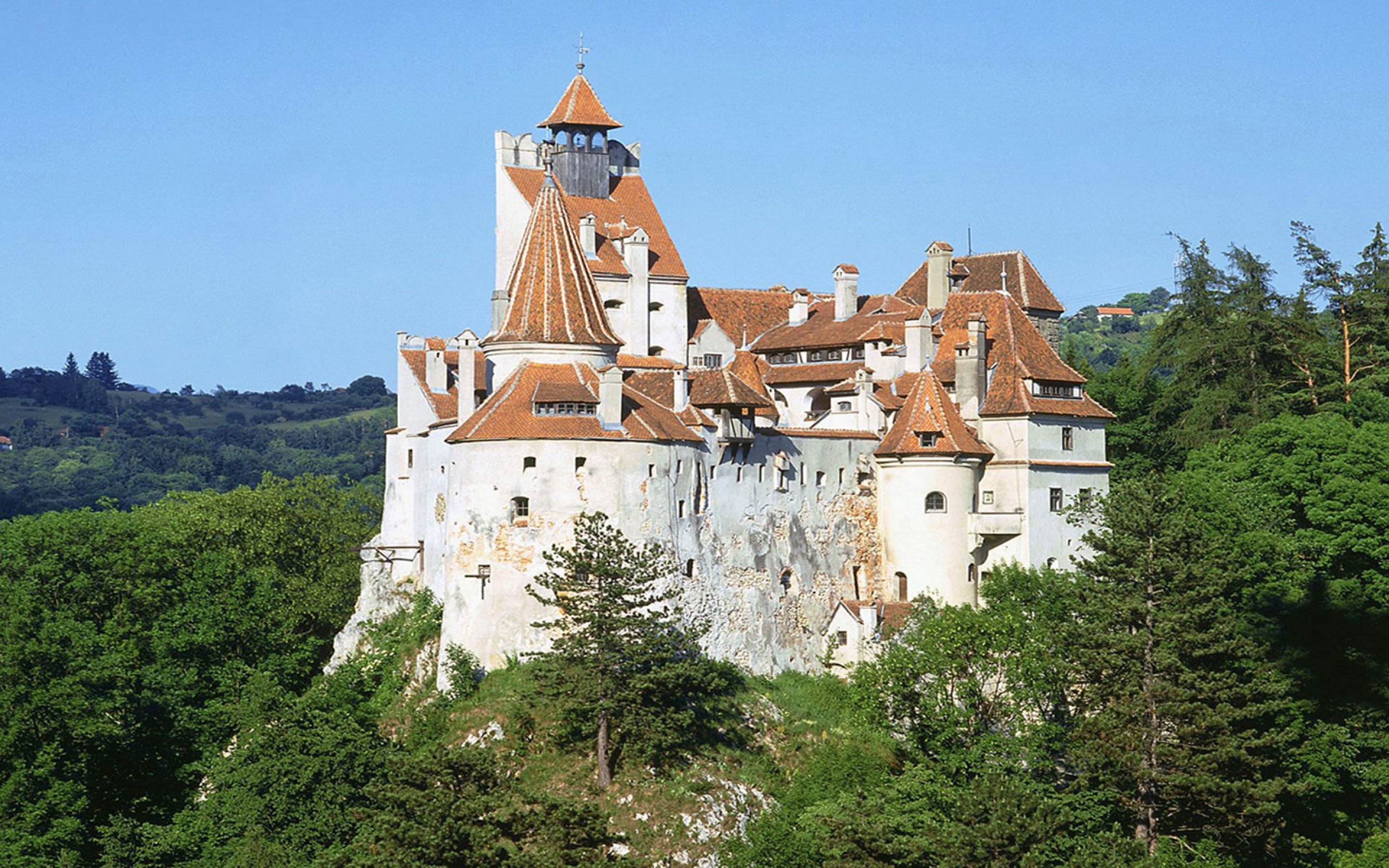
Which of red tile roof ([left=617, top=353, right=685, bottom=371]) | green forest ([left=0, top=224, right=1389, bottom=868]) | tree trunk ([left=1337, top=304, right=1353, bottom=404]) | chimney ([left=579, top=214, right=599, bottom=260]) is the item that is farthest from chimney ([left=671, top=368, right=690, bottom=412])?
tree trunk ([left=1337, top=304, right=1353, bottom=404])

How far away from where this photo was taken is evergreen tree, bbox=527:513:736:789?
67.4 meters

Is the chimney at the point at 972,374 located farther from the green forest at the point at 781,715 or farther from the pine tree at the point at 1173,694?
the pine tree at the point at 1173,694

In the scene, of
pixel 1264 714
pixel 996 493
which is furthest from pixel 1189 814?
pixel 996 493

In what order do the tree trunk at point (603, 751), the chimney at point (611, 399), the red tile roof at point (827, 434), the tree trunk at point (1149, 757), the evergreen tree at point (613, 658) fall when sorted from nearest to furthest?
the evergreen tree at point (613, 658) → the tree trunk at point (603, 751) → the tree trunk at point (1149, 757) → the chimney at point (611, 399) → the red tile roof at point (827, 434)

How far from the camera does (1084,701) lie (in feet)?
232

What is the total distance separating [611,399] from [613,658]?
10417mm

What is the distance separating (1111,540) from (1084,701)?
6.29m

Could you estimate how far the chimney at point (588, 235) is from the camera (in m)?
87.9

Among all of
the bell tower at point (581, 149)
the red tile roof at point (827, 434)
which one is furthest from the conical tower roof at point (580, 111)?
the red tile roof at point (827, 434)

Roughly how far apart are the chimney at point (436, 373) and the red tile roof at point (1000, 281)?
2339 cm

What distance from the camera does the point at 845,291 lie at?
9050 centimetres

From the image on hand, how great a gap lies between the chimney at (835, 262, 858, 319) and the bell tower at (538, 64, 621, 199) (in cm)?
1271

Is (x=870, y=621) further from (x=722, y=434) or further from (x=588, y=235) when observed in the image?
(x=588, y=235)

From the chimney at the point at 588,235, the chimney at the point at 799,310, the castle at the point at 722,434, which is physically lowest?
the castle at the point at 722,434
